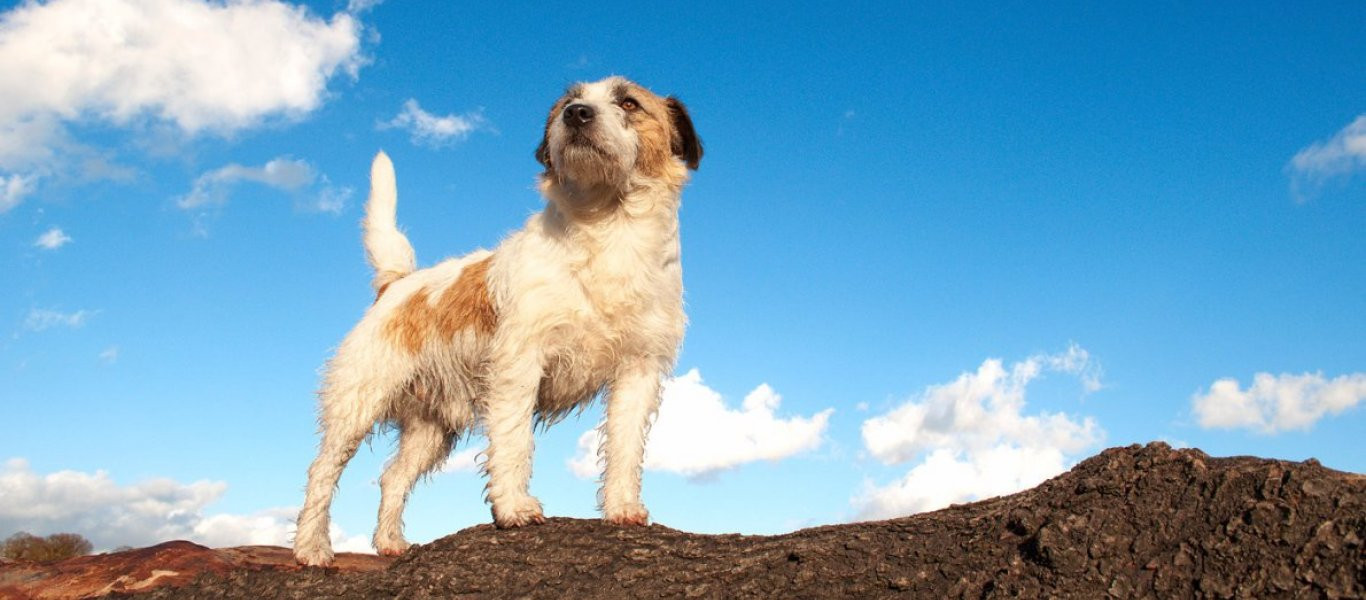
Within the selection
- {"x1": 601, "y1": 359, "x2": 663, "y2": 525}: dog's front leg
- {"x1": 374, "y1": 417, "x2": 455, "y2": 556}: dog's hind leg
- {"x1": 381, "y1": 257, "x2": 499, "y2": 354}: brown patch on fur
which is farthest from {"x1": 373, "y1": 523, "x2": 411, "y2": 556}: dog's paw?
{"x1": 601, "y1": 359, "x2": 663, "y2": 525}: dog's front leg

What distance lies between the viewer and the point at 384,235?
327 inches

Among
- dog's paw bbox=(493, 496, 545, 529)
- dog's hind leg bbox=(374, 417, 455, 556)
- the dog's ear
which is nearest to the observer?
dog's paw bbox=(493, 496, 545, 529)

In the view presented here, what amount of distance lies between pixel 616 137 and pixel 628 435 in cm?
191

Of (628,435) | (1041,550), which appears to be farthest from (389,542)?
(1041,550)

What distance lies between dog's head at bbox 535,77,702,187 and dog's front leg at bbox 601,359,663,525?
4.21 ft

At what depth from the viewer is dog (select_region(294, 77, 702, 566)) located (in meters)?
6.24

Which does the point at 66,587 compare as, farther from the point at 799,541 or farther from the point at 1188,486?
the point at 1188,486

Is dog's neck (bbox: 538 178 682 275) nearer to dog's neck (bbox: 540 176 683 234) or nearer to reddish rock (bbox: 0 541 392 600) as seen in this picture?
dog's neck (bbox: 540 176 683 234)

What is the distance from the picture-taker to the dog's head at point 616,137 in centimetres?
614

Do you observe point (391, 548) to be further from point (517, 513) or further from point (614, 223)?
point (614, 223)

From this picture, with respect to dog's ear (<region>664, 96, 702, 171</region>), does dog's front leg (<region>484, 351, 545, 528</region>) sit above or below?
below

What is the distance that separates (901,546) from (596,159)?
2.94 m

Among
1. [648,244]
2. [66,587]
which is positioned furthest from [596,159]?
[66,587]

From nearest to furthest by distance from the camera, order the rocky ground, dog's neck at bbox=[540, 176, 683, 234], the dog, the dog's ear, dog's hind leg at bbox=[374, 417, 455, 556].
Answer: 1. the rocky ground
2. the dog
3. dog's neck at bbox=[540, 176, 683, 234]
4. the dog's ear
5. dog's hind leg at bbox=[374, 417, 455, 556]
